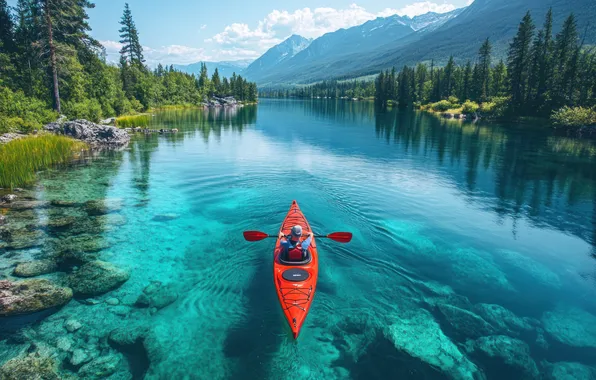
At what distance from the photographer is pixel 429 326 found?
10867 mm

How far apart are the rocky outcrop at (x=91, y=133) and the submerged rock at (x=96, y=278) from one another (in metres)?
32.4

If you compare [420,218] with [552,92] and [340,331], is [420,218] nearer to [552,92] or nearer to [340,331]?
[340,331]

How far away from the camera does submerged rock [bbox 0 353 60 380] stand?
8.33 meters

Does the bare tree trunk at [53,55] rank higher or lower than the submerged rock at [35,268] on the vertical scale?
higher

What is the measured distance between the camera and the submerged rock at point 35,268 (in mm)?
12766

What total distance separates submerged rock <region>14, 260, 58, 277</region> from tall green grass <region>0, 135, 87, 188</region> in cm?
1283

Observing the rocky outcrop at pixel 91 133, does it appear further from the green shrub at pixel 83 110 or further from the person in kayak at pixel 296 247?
the person in kayak at pixel 296 247

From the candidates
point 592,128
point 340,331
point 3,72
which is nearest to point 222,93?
point 3,72

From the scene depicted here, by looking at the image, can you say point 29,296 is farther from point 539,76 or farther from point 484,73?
point 484,73

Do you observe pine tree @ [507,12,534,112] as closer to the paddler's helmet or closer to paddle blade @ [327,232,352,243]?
paddle blade @ [327,232,352,243]

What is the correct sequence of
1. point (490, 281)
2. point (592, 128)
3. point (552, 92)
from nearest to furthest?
point (490, 281), point (592, 128), point (552, 92)

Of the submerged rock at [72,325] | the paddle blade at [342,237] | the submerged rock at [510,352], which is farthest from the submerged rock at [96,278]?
the submerged rock at [510,352]

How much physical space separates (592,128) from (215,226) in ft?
213

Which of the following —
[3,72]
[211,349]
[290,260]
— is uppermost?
[3,72]
